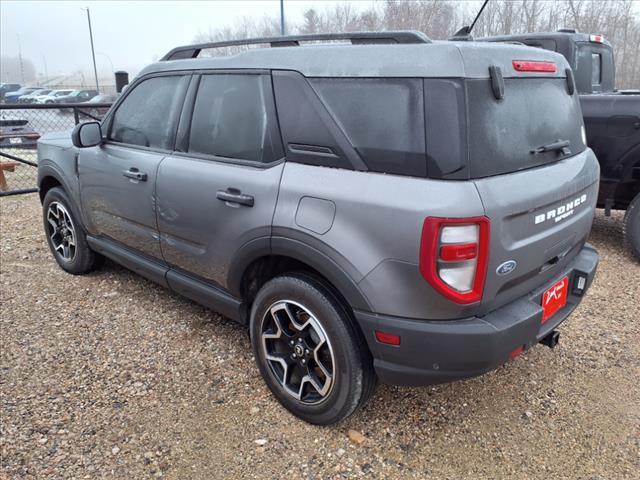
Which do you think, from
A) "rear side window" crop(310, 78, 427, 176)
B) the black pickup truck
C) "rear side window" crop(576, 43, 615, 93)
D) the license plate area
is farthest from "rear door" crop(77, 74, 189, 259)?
"rear side window" crop(576, 43, 615, 93)

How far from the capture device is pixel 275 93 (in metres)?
2.51

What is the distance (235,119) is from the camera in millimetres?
2729

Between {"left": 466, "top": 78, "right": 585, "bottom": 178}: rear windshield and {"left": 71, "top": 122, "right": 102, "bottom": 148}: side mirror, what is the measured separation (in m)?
2.76

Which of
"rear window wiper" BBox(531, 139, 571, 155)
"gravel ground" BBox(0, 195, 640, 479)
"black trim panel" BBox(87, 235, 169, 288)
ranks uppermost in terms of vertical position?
"rear window wiper" BBox(531, 139, 571, 155)

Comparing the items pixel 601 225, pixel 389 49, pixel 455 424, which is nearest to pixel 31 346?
pixel 455 424

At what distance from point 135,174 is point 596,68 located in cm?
507

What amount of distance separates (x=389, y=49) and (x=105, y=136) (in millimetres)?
2406

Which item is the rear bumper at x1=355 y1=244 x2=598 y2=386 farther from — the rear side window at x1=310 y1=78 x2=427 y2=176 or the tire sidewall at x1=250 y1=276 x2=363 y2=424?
the rear side window at x1=310 y1=78 x2=427 y2=176

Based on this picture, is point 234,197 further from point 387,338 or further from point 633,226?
point 633,226

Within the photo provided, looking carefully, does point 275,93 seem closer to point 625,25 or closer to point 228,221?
point 228,221

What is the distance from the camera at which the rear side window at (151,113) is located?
3.14 meters

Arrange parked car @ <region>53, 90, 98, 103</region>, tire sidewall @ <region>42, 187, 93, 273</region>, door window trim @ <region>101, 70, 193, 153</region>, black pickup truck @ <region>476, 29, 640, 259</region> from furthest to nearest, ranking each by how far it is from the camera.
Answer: parked car @ <region>53, 90, 98, 103</region> < black pickup truck @ <region>476, 29, 640, 259</region> < tire sidewall @ <region>42, 187, 93, 273</region> < door window trim @ <region>101, 70, 193, 153</region>

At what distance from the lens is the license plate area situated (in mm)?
2412

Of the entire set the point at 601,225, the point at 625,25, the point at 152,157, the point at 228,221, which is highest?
the point at 625,25
